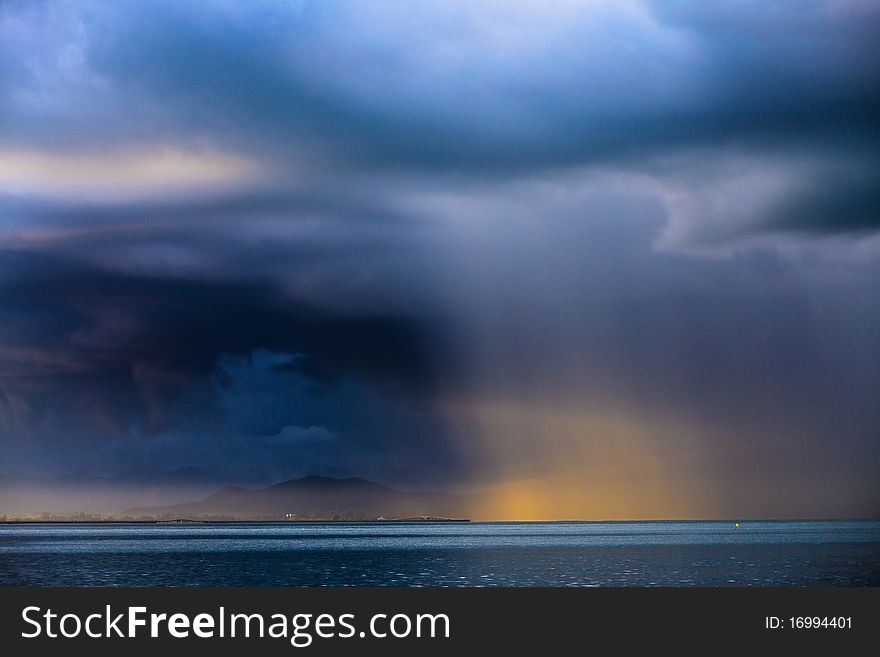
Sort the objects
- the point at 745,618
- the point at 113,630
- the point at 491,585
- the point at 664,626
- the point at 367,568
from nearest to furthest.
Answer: the point at 113,630 → the point at 664,626 → the point at 745,618 → the point at 491,585 → the point at 367,568

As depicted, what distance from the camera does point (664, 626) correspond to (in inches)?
2958

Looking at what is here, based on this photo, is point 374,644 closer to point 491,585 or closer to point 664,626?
point 664,626

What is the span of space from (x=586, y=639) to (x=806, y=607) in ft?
76.0

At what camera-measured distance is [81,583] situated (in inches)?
5138

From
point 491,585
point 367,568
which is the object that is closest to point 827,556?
point 367,568

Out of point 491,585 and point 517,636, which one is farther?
point 491,585

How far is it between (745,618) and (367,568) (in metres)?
91.1

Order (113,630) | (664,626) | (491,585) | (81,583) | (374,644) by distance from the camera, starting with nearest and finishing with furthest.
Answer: (374,644) < (113,630) < (664,626) < (491,585) < (81,583)

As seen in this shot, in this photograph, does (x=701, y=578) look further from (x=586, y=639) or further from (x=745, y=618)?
(x=586, y=639)

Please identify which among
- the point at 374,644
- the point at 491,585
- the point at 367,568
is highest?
the point at 367,568

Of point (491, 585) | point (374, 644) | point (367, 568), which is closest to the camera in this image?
point (374, 644)

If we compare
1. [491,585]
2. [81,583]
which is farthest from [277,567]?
[491,585]

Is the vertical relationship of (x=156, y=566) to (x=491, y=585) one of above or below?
above

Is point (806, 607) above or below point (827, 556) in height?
below
